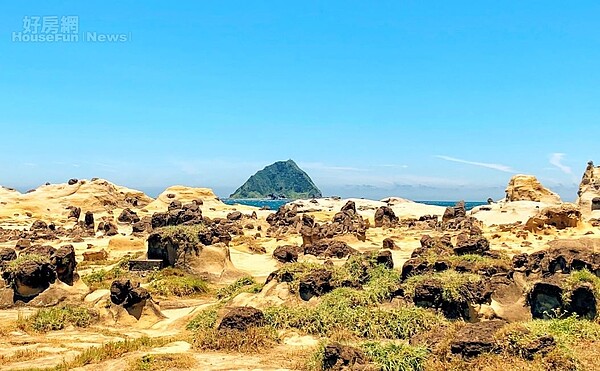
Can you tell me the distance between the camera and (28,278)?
2095 cm

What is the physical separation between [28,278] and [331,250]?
1656 cm

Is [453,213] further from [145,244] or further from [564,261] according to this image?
[564,261]

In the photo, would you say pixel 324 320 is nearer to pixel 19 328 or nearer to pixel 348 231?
pixel 19 328

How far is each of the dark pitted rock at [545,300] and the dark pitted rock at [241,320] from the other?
25.9 feet

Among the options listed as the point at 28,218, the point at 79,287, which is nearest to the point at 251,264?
the point at 79,287

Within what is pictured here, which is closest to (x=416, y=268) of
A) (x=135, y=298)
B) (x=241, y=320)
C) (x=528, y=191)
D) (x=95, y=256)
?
(x=241, y=320)

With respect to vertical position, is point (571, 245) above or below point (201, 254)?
above

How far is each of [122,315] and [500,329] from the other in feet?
38.0

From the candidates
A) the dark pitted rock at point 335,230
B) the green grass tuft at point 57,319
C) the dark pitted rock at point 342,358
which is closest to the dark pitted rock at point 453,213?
the dark pitted rock at point 335,230

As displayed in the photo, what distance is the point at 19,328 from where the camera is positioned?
1683 centimetres

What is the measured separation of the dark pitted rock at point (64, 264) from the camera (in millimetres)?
22281

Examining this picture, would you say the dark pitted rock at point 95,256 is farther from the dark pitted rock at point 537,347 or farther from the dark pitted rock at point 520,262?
the dark pitted rock at point 537,347

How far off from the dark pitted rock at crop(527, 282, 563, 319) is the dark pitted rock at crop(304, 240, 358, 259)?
16.1 meters

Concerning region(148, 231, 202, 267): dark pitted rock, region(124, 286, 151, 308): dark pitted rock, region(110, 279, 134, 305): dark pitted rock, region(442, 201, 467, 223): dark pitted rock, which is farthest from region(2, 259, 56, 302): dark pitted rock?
region(442, 201, 467, 223): dark pitted rock
